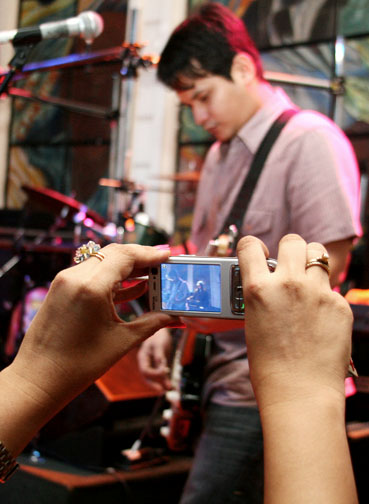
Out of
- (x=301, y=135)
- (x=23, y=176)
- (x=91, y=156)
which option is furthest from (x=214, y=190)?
(x=23, y=176)

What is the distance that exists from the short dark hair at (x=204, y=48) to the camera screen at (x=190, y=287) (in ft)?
2.96

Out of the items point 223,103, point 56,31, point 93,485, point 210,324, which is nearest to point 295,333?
point 210,324

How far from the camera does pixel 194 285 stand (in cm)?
73

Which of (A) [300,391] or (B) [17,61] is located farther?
(B) [17,61]

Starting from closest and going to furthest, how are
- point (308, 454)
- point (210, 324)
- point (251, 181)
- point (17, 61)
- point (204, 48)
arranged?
point (308, 454), point (210, 324), point (17, 61), point (251, 181), point (204, 48)

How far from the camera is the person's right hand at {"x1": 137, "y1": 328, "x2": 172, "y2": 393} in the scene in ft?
4.96

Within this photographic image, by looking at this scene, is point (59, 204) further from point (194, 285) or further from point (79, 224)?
point (194, 285)

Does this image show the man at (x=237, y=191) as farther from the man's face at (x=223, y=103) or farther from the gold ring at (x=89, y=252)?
the gold ring at (x=89, y=252)

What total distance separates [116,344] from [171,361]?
119 centimetres

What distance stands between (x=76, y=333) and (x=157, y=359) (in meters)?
0.92

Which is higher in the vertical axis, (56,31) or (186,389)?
(56,31)

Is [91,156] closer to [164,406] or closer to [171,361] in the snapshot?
[164,406]

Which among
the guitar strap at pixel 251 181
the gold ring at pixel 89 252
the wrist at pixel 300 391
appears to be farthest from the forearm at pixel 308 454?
the guitar strap at pixel 251 181

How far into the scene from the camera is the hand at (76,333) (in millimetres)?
606
